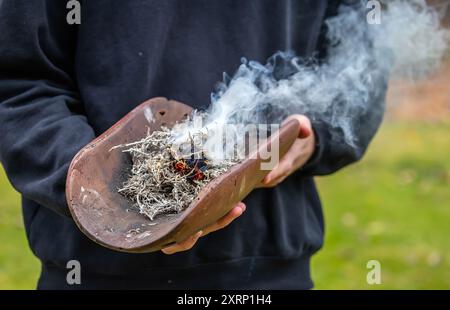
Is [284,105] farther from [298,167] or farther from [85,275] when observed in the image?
[85,275]

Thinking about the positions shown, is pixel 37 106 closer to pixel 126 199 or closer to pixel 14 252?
pixel 126 199

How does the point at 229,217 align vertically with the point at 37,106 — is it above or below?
below

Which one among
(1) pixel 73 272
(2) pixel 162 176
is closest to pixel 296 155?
(2) pixel 162 176

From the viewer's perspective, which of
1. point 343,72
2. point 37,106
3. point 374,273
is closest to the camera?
point 37,106

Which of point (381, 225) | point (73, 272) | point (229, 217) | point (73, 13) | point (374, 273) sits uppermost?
point (73, 13)

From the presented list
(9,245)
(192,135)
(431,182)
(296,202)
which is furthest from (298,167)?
(431,182)

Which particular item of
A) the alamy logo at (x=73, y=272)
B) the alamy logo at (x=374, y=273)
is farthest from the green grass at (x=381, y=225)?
the alamy logo at (x=73, y=272)
